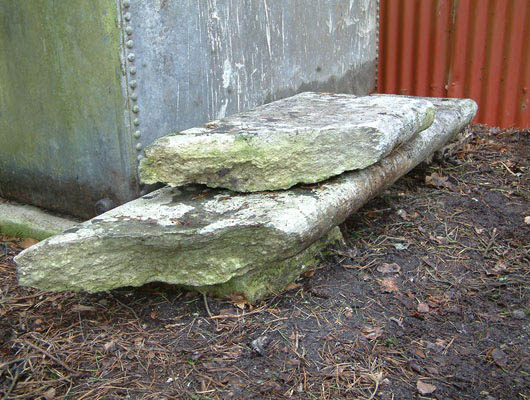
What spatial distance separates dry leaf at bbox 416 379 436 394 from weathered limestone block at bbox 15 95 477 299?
71cm

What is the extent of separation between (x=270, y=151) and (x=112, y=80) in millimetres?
837

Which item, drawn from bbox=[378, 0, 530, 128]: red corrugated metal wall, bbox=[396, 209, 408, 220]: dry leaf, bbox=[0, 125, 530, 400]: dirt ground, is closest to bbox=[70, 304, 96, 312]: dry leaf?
bbox=[0, 125, 530, 400]: dirt ground

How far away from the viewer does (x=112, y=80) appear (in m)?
2.66

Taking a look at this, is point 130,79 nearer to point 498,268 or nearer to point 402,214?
point 402,214

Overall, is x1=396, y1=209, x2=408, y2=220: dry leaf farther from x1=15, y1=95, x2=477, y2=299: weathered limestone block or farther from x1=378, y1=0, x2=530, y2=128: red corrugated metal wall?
x1=378, y1=0, x2=530, y2=128: red corrugated metal wall

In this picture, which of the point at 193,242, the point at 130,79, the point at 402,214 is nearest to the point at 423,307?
the point at 402,214

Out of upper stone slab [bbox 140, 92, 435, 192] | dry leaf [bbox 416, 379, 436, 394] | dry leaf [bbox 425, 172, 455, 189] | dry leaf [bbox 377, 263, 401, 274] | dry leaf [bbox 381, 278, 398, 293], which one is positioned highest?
upper stone slab [bbox 140, 92, 435, 192]

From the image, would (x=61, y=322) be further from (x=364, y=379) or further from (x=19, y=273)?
(x=364, y=379)

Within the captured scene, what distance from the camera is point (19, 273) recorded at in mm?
2213

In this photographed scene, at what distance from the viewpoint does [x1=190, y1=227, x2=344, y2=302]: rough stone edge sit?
2453 mm

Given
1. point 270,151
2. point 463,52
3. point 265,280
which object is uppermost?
point 463,52

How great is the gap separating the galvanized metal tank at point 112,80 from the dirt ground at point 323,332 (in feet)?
1.77

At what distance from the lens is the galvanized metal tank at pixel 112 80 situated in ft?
8.77

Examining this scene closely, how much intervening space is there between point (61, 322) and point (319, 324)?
3.63 ft
